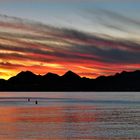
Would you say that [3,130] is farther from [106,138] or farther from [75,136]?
[106,138]

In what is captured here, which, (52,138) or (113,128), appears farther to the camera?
(113,128)

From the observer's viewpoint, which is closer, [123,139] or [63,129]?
[123,139]

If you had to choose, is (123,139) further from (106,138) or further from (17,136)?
(17,136)

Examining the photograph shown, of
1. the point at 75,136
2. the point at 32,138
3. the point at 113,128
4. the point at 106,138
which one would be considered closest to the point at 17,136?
the point at 32,138

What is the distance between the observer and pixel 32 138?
55125mm

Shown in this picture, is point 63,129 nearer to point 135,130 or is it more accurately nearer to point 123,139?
point 135,130

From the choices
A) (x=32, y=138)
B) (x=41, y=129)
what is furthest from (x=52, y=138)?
(x=41, y=129)

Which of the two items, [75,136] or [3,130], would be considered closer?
[75,136]

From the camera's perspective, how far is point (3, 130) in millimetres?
65875

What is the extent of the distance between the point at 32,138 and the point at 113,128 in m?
17.2

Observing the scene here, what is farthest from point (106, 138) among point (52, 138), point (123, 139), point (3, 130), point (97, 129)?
point (3, 130)

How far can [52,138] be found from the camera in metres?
55.7

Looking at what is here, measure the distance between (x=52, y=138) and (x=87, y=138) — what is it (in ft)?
14.5

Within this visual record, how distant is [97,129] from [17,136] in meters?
14.5
